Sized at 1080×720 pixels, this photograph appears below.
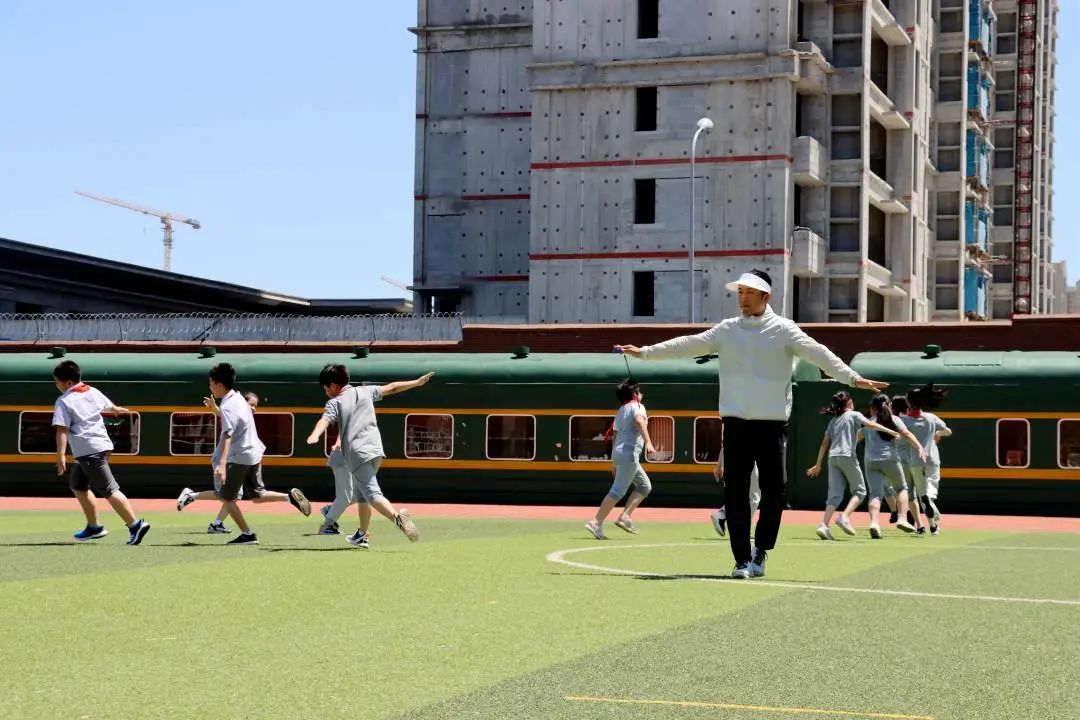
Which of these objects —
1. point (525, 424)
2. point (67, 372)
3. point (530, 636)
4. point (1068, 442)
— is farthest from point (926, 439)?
point (530, 636)

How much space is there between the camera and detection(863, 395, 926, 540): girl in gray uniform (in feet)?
68.4

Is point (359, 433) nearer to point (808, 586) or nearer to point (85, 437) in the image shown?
point (85, 437)

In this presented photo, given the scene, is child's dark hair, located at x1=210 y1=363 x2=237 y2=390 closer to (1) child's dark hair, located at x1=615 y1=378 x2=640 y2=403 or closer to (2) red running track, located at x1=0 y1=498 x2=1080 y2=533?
(1) child's dark hair, located at x1=615 y1=378 x2=640 y2=403

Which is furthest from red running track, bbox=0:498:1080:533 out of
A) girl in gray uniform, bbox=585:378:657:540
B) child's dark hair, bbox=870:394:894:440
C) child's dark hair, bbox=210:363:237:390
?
child's dark hair, bbox=210:363:237:390

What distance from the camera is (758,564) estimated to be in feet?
43.3

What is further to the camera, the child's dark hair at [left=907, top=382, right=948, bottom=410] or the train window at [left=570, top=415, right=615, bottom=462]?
the train window at [left=570, top=415, right=615, bottom=462]

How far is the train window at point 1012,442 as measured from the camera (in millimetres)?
29141

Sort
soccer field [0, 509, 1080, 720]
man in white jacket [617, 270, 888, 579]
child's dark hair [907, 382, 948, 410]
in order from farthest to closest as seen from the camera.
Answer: child's dark hair [907, 382, 948, 410], man in white jacket [617, 270, 888, 579], soccer field [0, 509, 1080, 720]

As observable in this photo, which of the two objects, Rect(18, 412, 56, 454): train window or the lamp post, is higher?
the lamp post

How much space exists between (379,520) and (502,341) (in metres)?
16.1

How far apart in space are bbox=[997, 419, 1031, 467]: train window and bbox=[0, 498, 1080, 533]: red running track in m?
0.91

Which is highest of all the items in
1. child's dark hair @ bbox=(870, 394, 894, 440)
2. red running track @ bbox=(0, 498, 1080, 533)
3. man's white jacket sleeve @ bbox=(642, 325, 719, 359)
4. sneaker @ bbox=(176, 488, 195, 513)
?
man's white jacket sleeve @ bbox=(642, 325, 719, 359)

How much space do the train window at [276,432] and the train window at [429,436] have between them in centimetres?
227

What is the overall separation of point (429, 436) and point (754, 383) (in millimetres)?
19461
